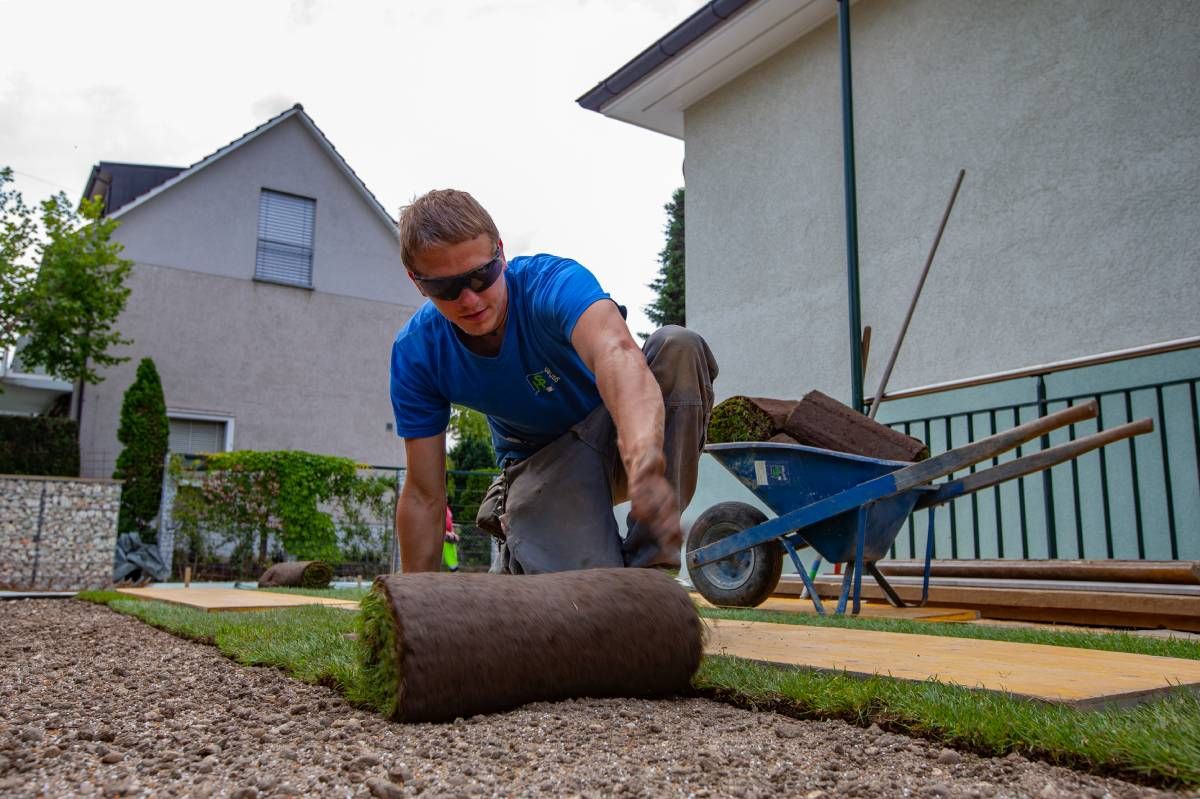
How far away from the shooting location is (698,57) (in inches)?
299

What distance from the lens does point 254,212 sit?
49.8ft

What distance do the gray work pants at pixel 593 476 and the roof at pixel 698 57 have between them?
5306mm

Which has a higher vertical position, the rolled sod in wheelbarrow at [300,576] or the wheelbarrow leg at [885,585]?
the wheelbarrow leg at [885,585]

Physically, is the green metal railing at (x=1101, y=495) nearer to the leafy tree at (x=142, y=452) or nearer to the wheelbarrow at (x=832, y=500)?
the wheelbarrow at (x=832, y=500)

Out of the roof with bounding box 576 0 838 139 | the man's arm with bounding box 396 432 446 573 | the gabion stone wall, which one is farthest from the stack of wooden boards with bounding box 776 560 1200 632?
the gabion stone wall

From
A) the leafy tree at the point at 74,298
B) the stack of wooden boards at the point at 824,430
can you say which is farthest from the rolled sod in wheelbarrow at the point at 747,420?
the leafy tree at the point at 74,298

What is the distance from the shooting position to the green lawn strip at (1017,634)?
8.21 feet

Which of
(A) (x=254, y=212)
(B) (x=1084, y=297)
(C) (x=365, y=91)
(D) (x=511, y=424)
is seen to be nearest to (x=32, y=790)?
(D) (x=511, y=424)

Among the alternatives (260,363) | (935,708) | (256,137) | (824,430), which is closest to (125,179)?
(256,137)

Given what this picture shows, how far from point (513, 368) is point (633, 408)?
0.70m

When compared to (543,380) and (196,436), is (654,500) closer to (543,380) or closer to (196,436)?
(543,380)

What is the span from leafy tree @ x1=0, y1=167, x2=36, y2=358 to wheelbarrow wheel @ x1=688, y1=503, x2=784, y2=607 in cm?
1184

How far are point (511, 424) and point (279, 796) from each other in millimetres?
1703

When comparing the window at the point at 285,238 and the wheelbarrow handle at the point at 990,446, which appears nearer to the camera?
the wheelbarrow handle at the point at 990,446
